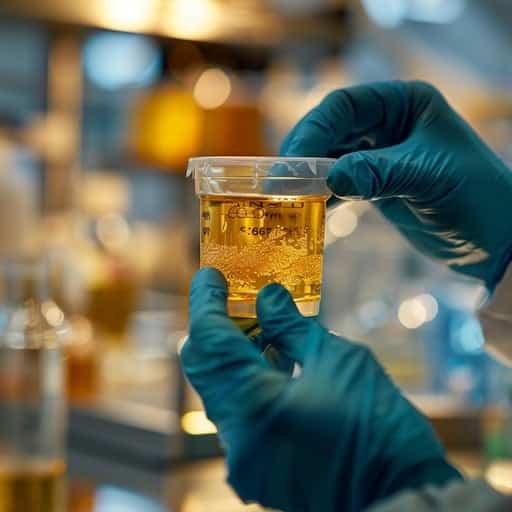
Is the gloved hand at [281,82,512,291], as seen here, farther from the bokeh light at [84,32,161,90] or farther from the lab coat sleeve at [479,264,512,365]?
the bokeh light at [84,32,161,90]

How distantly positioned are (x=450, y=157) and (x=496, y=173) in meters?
0.09

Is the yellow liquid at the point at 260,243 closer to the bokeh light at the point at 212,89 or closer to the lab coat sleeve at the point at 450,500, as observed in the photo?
the lab coat sleeve at the point at 450,500

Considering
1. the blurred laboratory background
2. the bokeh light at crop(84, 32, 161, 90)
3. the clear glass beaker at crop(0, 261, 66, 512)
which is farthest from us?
the bokeh light at crop(84, 32, 161, 90)

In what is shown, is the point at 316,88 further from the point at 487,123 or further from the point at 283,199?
the point at 283,199

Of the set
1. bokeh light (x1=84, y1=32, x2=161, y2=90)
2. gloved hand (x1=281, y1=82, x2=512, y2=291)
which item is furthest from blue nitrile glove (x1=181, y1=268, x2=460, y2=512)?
bokeh light (x1=84, y1=32, x2=161, y2=90)

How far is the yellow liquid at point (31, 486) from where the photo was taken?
4.76 ft

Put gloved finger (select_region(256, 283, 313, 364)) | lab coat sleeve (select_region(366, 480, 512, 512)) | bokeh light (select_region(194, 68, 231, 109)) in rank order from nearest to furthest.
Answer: lab coat sleeve (select_region(366, 480, 512, 512))
gloved finger (select_region(256, 283, 313, 364))
bokeh light (select_region(194, 68, 231, 109))

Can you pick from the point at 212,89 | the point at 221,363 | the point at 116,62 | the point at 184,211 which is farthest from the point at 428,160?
the point at 116,62

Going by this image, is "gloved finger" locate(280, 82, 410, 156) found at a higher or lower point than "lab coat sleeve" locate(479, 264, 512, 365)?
higher

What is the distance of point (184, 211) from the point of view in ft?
11.5

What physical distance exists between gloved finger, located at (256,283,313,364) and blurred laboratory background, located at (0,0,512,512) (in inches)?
34.0

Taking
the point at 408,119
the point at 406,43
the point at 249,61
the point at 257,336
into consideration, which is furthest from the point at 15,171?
the point at 257,336

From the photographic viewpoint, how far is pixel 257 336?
41.1 inches

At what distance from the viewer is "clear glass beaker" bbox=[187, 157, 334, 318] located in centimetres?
100
